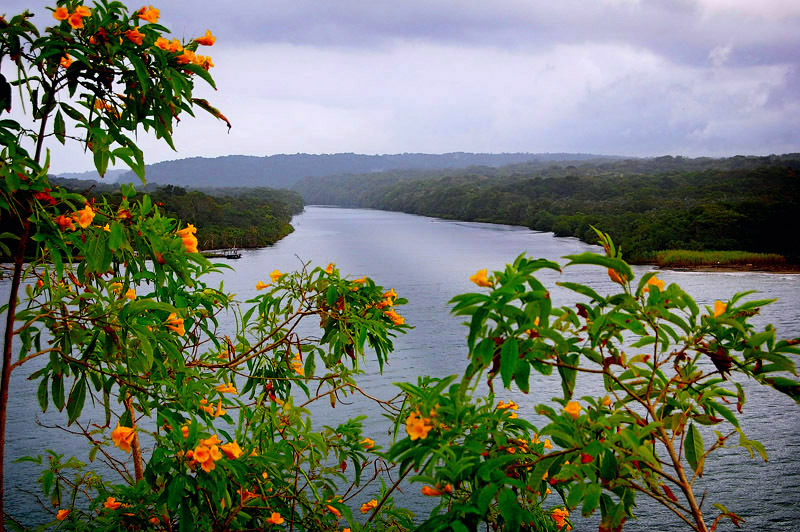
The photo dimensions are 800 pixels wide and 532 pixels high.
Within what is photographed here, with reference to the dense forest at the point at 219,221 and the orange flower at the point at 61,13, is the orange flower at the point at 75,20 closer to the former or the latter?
the orange flower at the point at 61,13

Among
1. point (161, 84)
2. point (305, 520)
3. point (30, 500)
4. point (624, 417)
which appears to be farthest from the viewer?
point (30, 500)

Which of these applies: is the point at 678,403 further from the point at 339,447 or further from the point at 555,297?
the point at 555,297

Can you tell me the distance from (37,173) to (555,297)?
19.0m

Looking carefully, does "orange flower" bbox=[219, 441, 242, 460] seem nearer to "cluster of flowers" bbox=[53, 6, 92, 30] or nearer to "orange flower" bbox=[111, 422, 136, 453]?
"orange flower" bbox=[111, 422, 136, 453]

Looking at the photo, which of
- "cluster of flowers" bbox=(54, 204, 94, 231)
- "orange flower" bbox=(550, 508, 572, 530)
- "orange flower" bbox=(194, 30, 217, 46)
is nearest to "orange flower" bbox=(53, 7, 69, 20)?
"orange flower" bbox=(194, 30, 217, 46)

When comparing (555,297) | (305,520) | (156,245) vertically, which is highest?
(156,245)

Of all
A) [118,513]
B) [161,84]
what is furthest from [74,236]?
[118,513]

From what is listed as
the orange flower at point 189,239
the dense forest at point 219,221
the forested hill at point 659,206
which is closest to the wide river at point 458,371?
the orange flower at point 189,239

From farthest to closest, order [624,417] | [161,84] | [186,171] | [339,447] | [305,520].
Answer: [186,171]
[339,447]
[305,520]
[161,84]
[624,417]

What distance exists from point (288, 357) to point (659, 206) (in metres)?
38.2

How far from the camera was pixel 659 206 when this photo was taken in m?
36.9

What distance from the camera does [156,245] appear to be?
62.3 inches

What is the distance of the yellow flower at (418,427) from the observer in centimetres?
111

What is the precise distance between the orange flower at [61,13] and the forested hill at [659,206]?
808 cm
